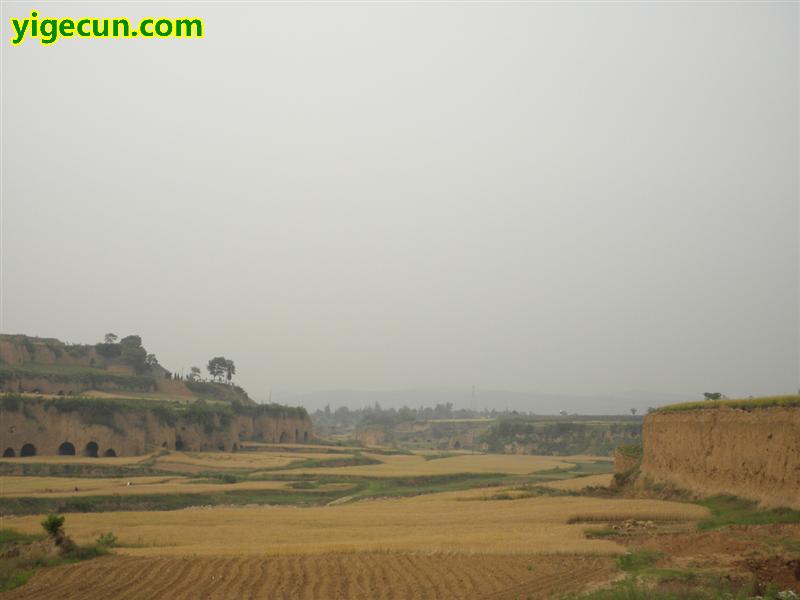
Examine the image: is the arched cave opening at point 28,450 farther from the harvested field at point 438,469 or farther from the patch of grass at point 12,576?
the patch of grass at point 12,576

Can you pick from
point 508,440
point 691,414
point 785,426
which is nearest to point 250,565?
point 785,426

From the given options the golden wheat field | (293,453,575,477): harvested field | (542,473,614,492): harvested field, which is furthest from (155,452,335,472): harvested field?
(542,473,614,492): harvested field

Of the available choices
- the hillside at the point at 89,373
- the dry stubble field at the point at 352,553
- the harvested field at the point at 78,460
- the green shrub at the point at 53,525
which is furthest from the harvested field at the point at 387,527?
the hillside at the point at 89,373

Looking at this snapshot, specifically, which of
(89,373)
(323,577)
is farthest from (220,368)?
(323,577)

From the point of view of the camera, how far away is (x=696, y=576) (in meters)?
16.1

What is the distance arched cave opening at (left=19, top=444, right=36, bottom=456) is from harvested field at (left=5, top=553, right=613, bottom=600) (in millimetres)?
51919

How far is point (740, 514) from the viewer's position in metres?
27.6

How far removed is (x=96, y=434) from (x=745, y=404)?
56224mm

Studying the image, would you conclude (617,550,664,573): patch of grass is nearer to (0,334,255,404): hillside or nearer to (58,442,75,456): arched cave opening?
(58,442,75,456): arched cave opening

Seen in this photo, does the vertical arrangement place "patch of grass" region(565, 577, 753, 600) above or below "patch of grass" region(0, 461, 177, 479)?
above

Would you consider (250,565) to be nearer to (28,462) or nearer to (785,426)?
(785,426)

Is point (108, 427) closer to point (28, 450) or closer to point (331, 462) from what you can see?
point (28, 450)

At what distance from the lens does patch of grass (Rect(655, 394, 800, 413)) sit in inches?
1115

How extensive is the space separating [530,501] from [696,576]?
852 inches
